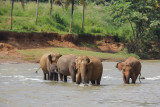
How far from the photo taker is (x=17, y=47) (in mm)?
35781

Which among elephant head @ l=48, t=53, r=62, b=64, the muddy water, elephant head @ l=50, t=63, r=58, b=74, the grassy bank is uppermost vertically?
elephant head @ l=48, t=53, r=62, b=64

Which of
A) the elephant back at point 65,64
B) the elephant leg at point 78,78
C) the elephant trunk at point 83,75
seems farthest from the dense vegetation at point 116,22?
the elephant trunk at point 83,75

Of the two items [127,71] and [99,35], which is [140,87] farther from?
[99,35]

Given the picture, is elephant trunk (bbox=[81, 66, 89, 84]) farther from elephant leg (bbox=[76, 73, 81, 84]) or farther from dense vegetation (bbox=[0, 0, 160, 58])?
dense vegetation (bbox=[0, 0, 160, 58])

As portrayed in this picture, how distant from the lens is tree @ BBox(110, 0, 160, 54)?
3975 cm

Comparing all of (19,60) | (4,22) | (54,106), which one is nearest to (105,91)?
(54,106)

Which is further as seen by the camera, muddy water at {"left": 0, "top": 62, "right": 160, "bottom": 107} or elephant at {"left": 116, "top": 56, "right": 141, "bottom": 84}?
elephant at {"left": 116, "top": 56, "right": 141, "bottom": 84}

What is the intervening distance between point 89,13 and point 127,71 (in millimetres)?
38782

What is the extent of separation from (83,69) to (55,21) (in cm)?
3088

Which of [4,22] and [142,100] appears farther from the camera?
[4,22]

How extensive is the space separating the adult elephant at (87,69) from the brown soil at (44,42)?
15.6 metres

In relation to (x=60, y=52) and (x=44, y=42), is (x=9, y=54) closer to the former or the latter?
(x=60, y=52)

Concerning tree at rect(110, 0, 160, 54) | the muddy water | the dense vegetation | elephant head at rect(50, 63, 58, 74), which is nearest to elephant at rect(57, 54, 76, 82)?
elephant head at rect(50, 63, 58, 74)

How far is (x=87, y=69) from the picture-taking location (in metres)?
15.9
